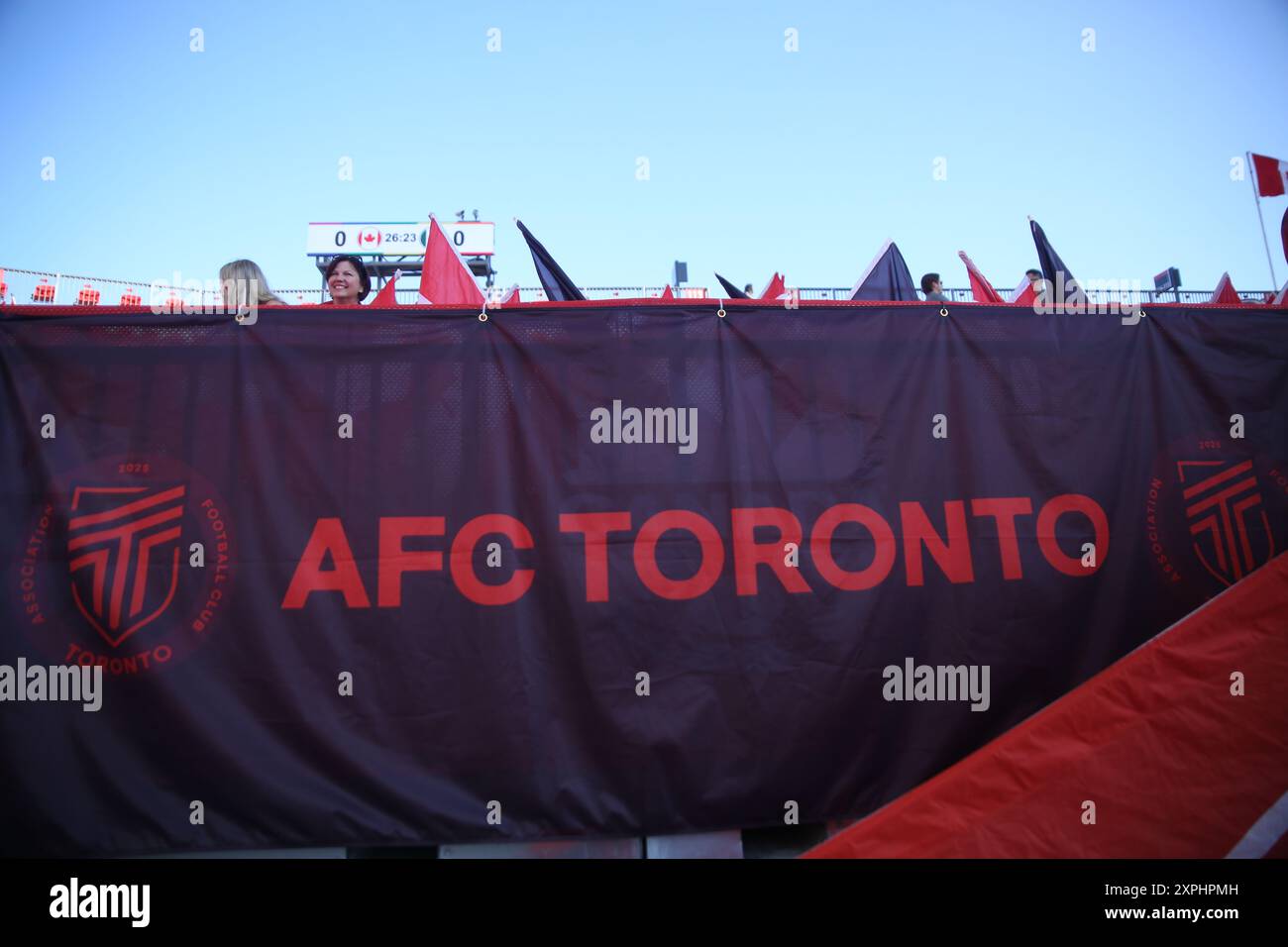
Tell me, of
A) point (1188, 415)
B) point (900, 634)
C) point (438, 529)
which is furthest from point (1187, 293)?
point (438, 529)

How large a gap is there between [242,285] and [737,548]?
3.31 meters

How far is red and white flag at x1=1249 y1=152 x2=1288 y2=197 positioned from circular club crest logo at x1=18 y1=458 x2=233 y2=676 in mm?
6155

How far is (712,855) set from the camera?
2.97 m

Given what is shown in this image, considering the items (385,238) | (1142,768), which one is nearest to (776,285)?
(1142,768)

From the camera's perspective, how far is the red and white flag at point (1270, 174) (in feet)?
14.0

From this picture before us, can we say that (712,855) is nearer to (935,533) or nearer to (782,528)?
(782,528)

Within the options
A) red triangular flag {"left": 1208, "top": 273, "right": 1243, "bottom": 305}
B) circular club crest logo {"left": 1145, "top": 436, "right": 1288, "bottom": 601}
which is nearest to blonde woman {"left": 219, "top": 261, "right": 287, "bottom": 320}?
circular club crest logo {"left": 1145, "top": 436, "right": 1288, "bottom": 601}

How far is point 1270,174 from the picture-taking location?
4.30 m

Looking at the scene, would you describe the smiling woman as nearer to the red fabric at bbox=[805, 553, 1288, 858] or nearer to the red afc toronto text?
the red afc toronto text

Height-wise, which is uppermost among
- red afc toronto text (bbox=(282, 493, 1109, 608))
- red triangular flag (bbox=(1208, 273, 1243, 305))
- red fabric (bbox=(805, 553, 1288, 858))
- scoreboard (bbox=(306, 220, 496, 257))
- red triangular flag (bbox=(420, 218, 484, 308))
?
scoreboard (bbox=(306, 220, 496, 257))

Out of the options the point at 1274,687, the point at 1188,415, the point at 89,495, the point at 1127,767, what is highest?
the point at 1188,415

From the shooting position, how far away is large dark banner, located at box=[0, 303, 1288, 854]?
9.64 ft

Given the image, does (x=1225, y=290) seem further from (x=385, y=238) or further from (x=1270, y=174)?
(x=385, y=238)
